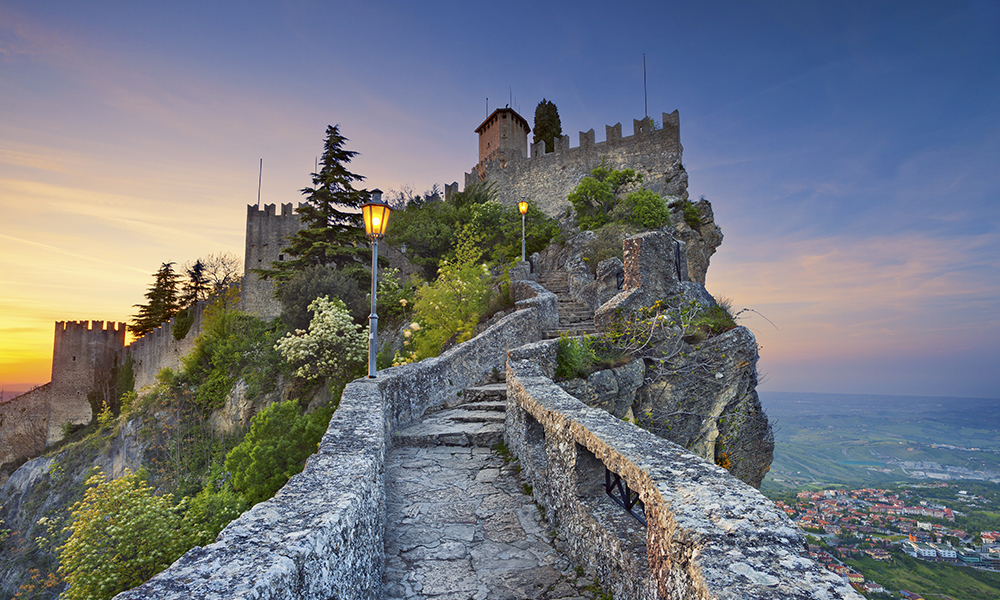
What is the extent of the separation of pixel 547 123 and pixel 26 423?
1600 inches

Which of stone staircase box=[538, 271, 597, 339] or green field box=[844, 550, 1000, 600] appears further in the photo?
stone staircase box=[538, 271, 597, 339]

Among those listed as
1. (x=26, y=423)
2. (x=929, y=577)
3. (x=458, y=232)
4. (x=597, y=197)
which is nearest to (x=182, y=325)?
(x=26, y=423)

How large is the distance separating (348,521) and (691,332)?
8813 millimetres

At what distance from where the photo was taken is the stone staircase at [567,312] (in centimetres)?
1081

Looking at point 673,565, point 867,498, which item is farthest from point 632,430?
point 867,498

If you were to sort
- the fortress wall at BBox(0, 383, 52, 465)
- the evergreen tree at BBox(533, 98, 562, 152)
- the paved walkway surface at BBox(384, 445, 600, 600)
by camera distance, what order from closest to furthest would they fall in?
the paved walkway surface at BBox(384, 445, 600, 600)
the fortress wall at BBox(0, 383, 52, 465)
the evergreen tree at BBox(533, 98, 562, 152)

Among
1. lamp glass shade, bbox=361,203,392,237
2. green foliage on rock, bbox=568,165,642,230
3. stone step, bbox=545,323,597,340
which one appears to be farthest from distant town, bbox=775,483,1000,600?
green foliage on rock, bbox=568,165,642,230

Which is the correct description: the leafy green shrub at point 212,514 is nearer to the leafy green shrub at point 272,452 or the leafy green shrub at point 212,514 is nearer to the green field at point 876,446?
the leafy green shrub at point 272,452

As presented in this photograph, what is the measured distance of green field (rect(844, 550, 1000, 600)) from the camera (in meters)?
7.95

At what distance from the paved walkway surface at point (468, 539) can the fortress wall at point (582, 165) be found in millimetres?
25776

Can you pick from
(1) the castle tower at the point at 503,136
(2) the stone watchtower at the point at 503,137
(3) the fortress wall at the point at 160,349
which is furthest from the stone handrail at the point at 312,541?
(1) the castle tower at the point at 503,136

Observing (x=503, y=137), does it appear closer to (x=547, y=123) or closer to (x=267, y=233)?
(x=547, y=123)

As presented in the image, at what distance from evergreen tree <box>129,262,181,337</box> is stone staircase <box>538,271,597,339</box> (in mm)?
29886

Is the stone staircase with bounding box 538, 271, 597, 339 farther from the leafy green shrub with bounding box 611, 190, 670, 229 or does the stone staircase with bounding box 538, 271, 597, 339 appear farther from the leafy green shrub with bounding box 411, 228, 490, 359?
the leafy green shrub with bounding box 611, 190, 670, 229
